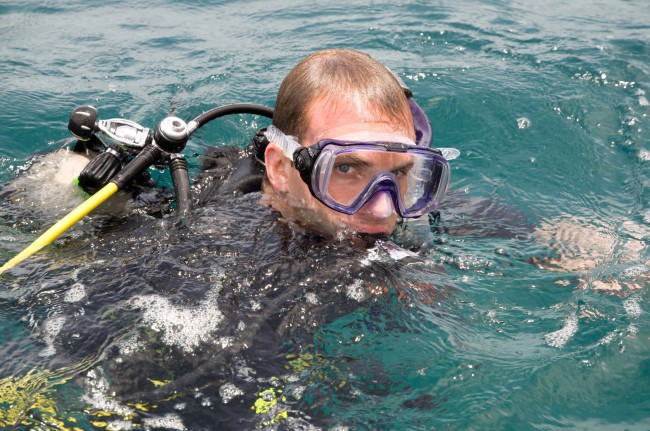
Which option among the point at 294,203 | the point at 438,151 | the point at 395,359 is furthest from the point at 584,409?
the point at 294,203

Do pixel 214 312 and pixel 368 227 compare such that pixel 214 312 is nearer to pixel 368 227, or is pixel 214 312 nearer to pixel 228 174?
pixel 368 227

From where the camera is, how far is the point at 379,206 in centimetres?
312

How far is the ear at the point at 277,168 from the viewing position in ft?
11.2

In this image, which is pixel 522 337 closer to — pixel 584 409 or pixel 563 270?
pixel 584 409

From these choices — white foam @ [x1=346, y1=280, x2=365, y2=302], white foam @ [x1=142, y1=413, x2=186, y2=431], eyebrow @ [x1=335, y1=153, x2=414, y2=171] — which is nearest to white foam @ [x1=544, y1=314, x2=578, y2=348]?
white foam @ [x1=346, y1=280, x2=365, y2=302]

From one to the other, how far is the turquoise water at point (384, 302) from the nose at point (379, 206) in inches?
7.8

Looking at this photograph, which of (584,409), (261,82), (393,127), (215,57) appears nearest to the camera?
(584,409)

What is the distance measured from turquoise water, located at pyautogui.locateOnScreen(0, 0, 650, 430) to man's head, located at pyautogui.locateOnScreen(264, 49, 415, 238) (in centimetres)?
20

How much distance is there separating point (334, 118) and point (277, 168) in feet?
1.51

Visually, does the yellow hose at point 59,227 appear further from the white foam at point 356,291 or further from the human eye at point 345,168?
the white foam at point 356,291

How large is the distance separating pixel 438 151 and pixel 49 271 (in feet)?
6.39

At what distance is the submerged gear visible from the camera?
3.04 meters

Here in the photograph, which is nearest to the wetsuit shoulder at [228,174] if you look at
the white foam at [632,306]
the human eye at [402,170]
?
the human eye at [402,170]

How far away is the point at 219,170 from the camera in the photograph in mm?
3969
